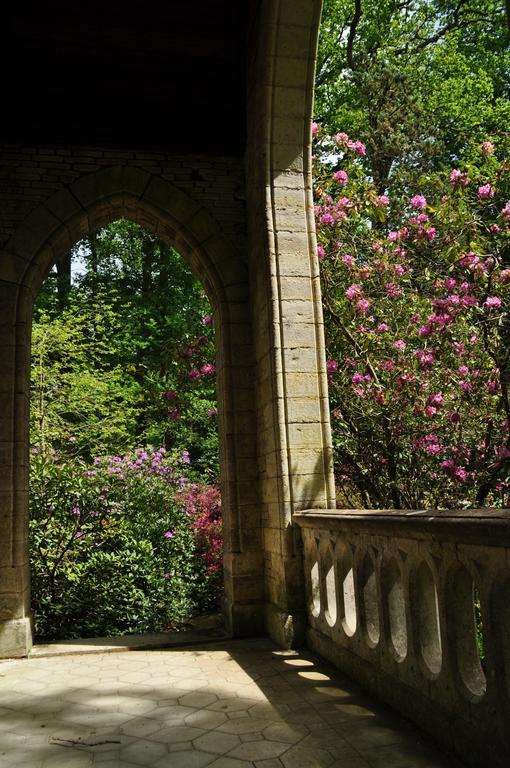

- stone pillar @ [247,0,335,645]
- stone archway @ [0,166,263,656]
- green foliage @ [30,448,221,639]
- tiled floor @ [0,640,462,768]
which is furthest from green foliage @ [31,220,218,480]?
tiled floor @ [0,640,462,768]

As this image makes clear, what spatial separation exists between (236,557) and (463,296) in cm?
286

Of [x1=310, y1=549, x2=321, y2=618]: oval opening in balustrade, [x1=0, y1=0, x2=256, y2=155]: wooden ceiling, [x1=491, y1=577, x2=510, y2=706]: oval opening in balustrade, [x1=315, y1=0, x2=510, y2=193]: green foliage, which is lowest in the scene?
[x1=310, y1=549, x2=321, y2=618]: oval opening in balustrade

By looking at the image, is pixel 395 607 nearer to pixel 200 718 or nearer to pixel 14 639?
pixel 200 718

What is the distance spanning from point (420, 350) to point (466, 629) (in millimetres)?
3679

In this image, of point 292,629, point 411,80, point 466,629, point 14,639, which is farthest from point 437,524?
point 411,80

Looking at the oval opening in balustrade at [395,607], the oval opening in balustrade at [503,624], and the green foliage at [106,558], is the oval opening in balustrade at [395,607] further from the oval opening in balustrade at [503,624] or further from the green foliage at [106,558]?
the green foliage at [106,558]

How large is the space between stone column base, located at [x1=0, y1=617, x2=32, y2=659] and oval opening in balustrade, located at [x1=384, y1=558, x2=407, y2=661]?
9.88 feet

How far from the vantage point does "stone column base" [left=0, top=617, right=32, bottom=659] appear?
4.62 m

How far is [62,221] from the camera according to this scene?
210 inches

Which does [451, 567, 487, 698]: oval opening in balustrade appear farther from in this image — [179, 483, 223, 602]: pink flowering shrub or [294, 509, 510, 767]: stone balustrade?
[179, 483, 223, 602]: pink flowering shrub

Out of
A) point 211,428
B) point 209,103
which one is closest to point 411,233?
point 209,103

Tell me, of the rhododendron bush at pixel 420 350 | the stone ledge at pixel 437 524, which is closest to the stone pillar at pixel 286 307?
the stone ledge at pixel 437 524

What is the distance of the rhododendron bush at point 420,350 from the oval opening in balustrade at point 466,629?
8.20ft

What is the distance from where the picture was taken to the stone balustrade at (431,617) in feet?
6.73
